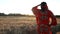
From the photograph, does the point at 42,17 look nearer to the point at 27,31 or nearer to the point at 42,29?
the point at 42,29

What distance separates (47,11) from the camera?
11.2 m

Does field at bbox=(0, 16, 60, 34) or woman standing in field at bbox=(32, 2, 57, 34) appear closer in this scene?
woman standing in field at bbox=(32, 2, 57, 34)

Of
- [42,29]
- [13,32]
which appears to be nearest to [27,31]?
[13,32]

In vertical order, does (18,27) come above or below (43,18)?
below

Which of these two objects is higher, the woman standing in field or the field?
the woman standing in field

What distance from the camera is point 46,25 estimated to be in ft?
36.5

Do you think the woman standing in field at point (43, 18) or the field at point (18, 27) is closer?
the woman standing in field at point (43, 18)

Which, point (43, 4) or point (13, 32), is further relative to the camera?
Answer: point (13, 32)

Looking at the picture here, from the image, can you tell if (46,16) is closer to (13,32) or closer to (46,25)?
(46,25)

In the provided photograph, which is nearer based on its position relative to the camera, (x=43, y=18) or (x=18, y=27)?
(x=43, y=18)

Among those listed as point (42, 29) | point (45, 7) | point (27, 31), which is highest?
point (45, 7)

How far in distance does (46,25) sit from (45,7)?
0.64 m

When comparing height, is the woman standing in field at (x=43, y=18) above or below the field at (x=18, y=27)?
above

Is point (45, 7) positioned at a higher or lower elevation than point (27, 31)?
higher
